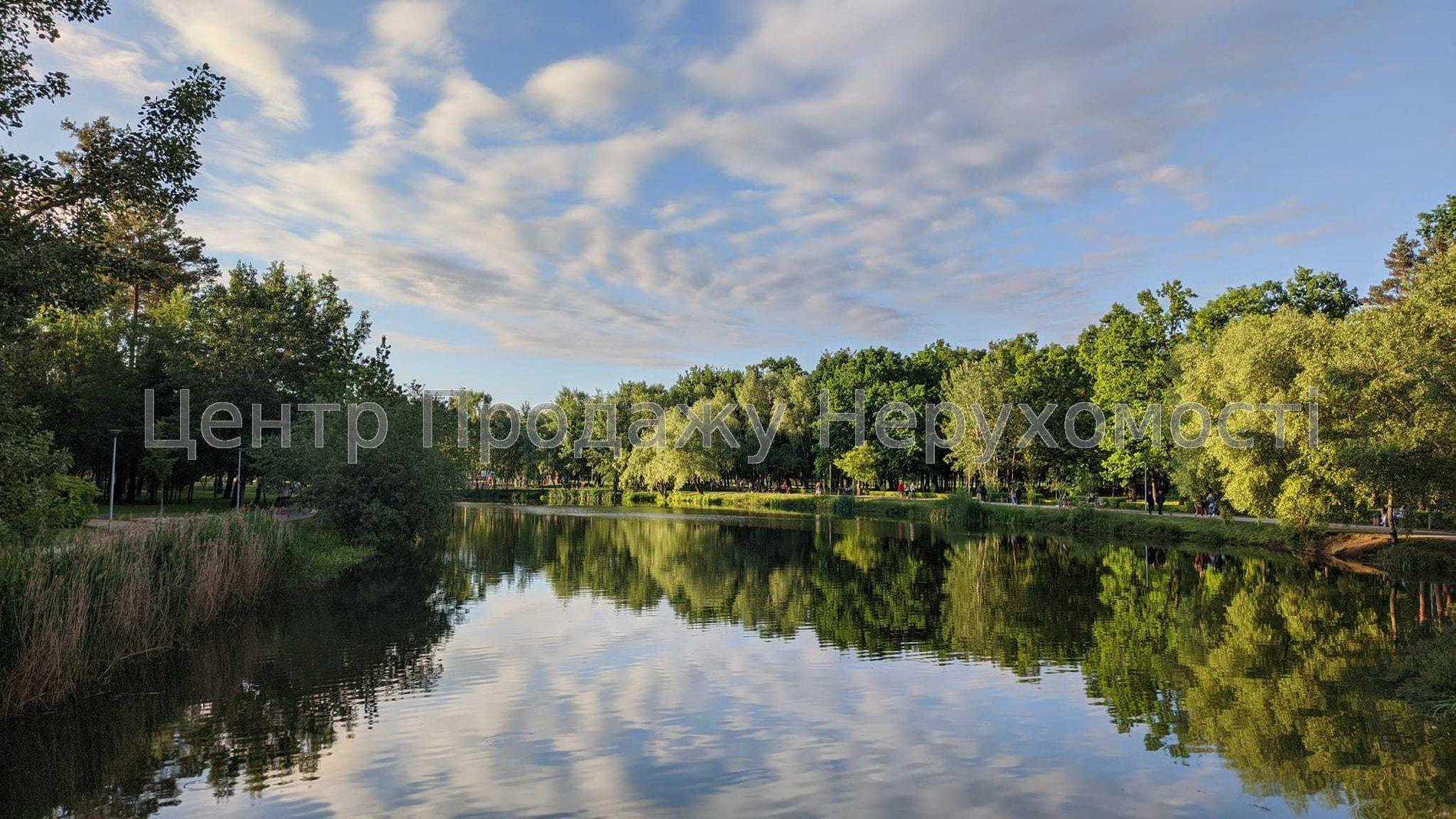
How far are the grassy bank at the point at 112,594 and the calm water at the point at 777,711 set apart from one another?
0.67 metres

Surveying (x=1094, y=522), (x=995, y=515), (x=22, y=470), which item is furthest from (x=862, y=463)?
(x=22, y=470)

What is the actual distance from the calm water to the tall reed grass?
676 mm

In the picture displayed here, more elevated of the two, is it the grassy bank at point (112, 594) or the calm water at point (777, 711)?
the grassy bank at point (112, 594)

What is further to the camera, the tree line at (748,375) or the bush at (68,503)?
the bush at (68,503)

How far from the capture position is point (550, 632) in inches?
809

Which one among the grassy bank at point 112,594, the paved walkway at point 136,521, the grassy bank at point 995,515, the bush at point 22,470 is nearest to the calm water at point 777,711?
the grassy bank at point 112,594

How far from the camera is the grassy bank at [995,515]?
131ft

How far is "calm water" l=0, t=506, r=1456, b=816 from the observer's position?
33.2 feet

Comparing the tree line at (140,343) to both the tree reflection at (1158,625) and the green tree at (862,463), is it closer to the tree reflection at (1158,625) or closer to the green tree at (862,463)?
the tree reflection at (1158,625)

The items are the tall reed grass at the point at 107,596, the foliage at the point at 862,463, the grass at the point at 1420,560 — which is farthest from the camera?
the foliage at the point at 862,463

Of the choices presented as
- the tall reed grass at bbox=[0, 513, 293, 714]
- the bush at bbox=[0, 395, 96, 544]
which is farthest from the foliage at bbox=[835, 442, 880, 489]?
the bush at bbox=[0, 395, 96, 544]

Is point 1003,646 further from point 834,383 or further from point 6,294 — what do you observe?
point 834,383

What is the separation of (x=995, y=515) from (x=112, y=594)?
1943 inches

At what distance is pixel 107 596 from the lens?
14625 millimetres
